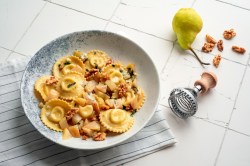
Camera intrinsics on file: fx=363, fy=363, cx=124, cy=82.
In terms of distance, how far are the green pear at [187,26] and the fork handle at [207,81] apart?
0.12m

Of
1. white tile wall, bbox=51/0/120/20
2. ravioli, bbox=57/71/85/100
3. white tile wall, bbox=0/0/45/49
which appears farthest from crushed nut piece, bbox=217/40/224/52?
white tile wall, bbox=0/0/45/49

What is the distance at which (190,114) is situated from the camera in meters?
1.08

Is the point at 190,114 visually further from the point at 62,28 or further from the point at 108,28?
the point at 62,28

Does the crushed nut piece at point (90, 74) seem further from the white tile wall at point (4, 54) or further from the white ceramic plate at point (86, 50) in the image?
the white tile wall at point (4, 54)

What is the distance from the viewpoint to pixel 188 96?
41.6 inches

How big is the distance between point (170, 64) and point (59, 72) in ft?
1.24

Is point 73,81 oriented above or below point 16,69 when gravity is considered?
above

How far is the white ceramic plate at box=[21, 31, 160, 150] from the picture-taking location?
96 centimetres

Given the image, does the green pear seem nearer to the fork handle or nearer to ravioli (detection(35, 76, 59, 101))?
the fork handle

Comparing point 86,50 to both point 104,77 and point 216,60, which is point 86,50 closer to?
point 104,77

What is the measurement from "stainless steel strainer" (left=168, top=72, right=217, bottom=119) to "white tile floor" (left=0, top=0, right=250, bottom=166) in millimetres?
33

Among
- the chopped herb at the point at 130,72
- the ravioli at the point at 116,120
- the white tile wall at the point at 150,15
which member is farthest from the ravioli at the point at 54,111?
the white tile wall at the point at 150,15

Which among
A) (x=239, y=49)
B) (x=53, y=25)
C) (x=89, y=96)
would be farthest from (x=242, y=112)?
(x=53, y=25)

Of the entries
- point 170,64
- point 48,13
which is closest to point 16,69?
point 48,13
